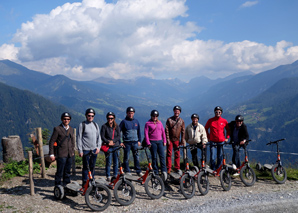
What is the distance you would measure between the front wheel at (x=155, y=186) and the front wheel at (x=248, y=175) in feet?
10.8

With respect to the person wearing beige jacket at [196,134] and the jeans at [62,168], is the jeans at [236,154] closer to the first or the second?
the person wearing beige jacket at [196,134]

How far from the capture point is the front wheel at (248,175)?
834cm

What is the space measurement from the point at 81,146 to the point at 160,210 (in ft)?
10.4

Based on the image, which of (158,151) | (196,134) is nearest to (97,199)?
(158,151)

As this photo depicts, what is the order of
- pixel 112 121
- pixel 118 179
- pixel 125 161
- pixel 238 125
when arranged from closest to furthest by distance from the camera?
pixel 118 179 < pixel 112 121 < pixel 125 161 < pixel 238 125

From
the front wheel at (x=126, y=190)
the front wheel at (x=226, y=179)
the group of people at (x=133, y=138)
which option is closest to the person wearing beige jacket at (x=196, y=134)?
the group of people at (x=133, y=138)

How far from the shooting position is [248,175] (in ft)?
28.1

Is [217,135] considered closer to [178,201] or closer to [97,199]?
[178,201]

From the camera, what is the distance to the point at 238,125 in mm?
9234

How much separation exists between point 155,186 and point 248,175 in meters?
3.91

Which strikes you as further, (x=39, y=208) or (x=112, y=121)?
(x=112, y=121)

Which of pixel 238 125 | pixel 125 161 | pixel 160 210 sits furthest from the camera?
pixel 238 125

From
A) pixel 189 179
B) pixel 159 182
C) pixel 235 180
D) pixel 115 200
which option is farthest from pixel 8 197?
pixel 235 180

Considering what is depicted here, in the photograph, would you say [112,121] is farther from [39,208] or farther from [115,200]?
[39,208]
